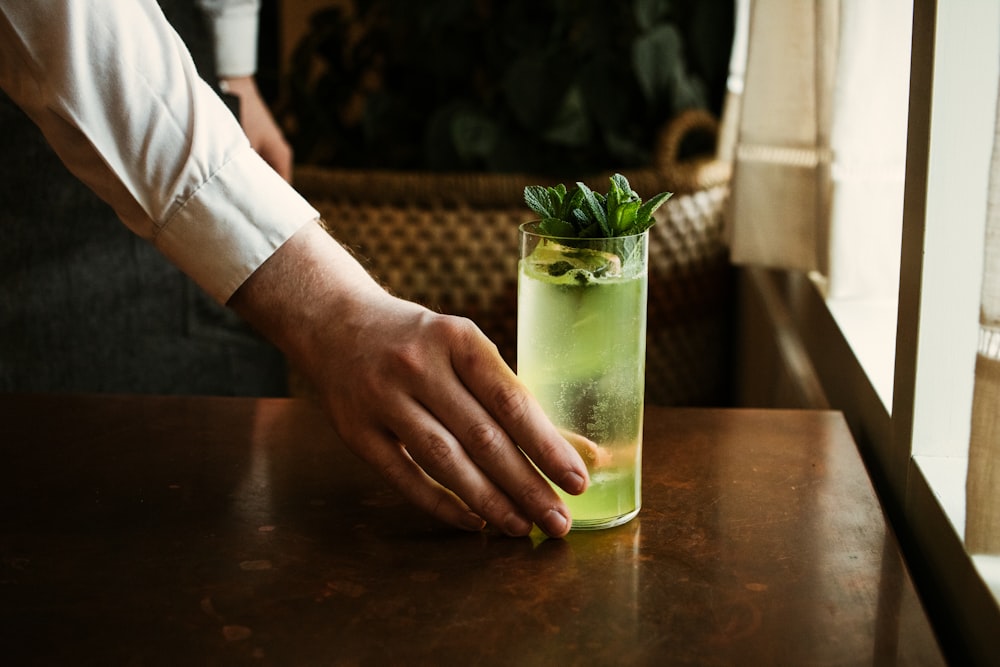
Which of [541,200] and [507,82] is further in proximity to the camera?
[507,82]

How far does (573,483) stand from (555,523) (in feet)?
0.11

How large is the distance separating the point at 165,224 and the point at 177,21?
2.16 feet

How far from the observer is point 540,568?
2.41 feet

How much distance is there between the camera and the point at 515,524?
0.77 m

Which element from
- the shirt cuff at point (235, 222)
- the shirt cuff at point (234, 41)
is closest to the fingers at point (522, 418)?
the shirt cuff at point (235, 222)

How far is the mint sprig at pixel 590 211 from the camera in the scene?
0.75 m

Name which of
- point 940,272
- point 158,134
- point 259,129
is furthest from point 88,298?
point 940,272

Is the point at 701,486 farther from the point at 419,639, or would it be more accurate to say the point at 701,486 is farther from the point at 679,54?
the point at 679,54

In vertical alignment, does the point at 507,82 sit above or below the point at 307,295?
above

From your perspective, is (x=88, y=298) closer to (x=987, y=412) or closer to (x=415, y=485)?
(x=415, y=485)

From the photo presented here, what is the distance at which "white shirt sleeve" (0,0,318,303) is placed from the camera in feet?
2.99

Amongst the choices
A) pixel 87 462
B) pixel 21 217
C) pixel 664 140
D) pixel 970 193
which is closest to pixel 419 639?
pixel 87 462

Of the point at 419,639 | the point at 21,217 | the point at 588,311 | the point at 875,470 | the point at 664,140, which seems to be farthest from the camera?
the point at 664,140

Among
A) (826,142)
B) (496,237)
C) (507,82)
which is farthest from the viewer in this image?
(507,82)
